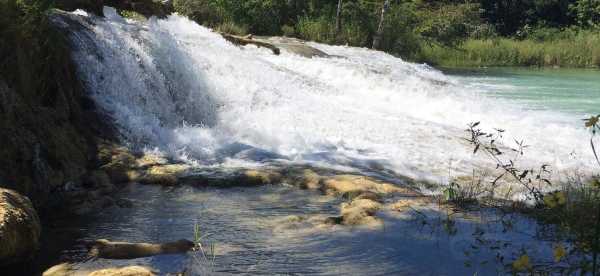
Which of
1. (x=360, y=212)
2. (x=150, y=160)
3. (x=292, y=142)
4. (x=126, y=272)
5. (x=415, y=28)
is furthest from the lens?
(x=415, y=28)

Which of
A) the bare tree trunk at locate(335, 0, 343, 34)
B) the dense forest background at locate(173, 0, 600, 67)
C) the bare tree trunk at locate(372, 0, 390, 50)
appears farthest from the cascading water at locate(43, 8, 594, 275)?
the bare tree trunk at locate(335, 0, 343, 34)

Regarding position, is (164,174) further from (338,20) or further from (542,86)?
(338,20)

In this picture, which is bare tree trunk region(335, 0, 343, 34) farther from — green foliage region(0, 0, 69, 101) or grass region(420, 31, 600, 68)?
green foliage region(0, 0, 69, 101)

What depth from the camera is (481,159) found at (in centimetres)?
746

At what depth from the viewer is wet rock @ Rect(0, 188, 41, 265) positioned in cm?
347

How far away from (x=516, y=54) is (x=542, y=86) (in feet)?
28.9

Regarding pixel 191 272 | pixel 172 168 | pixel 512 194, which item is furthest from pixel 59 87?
pixel 512 194

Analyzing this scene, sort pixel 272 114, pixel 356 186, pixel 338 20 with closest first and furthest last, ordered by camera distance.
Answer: pixel 356 186 < pixel 272 114 < pixel 338 20

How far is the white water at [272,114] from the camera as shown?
7.21 meters

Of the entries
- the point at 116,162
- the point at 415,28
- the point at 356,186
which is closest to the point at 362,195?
the point at 356,186

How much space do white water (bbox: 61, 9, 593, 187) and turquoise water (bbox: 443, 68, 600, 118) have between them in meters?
1.57

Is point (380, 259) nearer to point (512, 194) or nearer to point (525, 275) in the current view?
point (525, 275)

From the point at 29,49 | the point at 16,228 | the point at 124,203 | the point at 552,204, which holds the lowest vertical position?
the point at 124,203

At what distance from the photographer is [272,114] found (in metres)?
8.89
